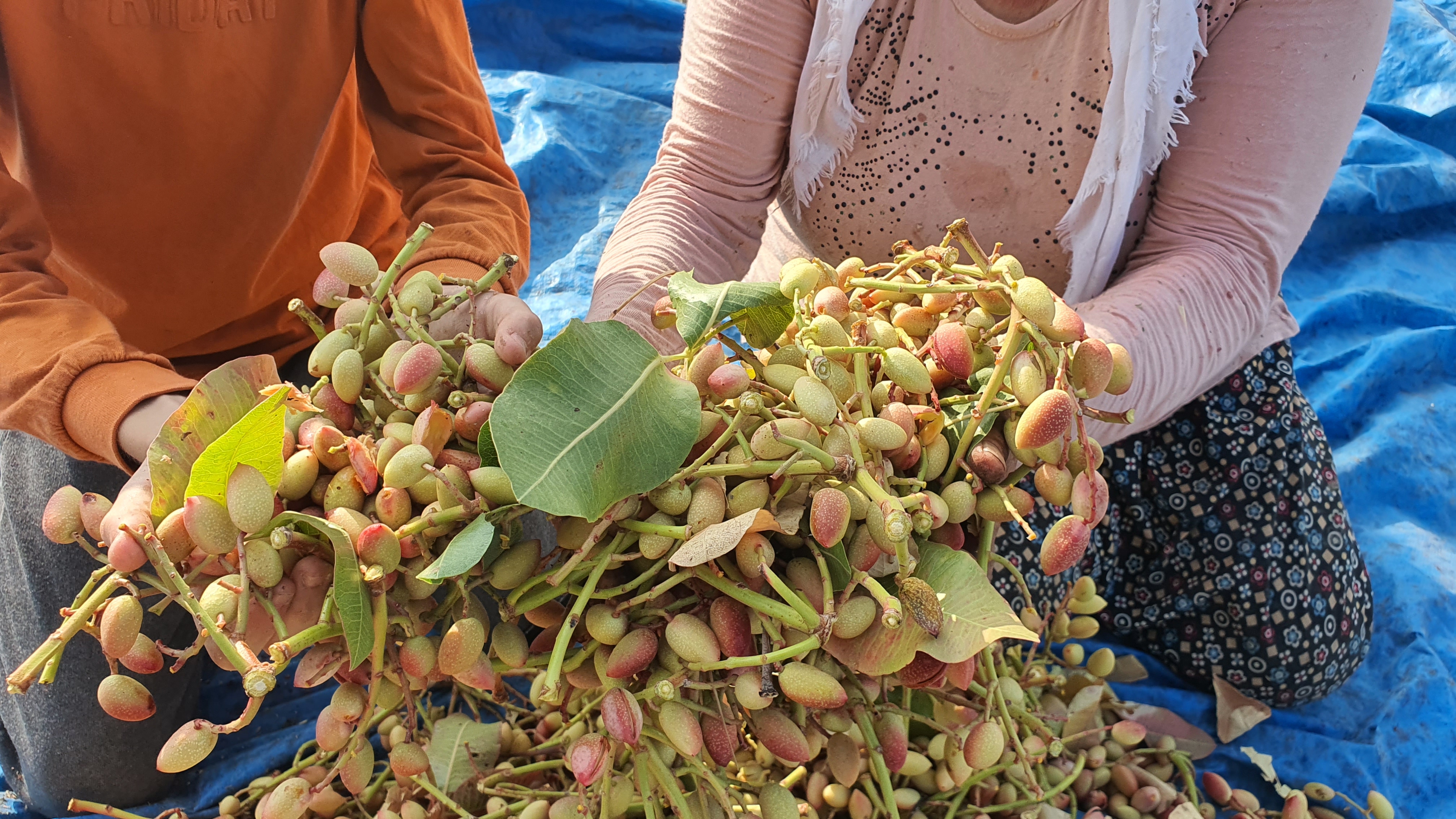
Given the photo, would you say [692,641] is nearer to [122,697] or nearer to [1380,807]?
[122,697]

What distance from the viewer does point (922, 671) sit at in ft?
1.00

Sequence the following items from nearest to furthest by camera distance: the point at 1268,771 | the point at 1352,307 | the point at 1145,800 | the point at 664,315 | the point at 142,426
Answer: the point at 664,315 → the point at 142,426 → the point at 1145,800 → the point at 1268,771 → the point at 1352,307

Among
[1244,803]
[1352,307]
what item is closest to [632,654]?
[1244,803]

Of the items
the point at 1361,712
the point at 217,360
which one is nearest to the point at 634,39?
the point at 217,360

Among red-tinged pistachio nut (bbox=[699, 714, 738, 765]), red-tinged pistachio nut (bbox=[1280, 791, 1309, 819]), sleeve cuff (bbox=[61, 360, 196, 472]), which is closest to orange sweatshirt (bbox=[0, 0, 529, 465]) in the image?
sleeve cuff (bbox=[61, 360, 196, 472])

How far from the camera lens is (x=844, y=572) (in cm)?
29

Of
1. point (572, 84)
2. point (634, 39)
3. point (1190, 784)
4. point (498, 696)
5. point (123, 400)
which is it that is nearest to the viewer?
point (498, 696)

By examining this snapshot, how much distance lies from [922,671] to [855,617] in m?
0.04

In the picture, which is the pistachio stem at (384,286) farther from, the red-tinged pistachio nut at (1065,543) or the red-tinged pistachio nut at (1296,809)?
the red-tinged pistachio nut at (1296,809)

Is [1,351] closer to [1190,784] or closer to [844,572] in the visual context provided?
[844,572]

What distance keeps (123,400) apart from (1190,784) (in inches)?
25.7

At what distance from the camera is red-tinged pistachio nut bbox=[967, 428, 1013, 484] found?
31 centimetres

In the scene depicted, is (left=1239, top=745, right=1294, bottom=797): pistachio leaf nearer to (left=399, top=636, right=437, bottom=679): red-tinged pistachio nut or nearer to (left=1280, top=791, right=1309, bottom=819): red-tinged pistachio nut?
(left=1280, top=791, right=1309, bottom=819): red-tinged pistachio nut

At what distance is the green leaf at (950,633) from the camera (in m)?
0.27
